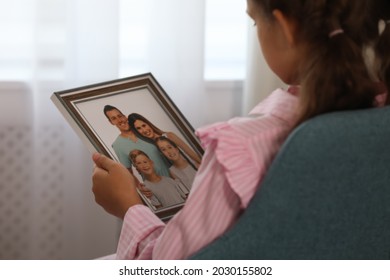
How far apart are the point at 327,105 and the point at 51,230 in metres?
1.15

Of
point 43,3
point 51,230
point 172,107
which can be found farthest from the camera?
point 51,230

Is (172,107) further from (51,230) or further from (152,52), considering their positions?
(51,230)

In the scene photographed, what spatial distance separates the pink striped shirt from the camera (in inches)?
31.9

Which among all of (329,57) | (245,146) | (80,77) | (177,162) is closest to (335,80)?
(329,57)

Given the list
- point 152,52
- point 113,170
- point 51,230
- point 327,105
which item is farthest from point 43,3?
point 327,105

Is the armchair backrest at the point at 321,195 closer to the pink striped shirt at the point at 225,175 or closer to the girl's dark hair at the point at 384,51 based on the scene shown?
the pink striped shirt at the point at 225,175

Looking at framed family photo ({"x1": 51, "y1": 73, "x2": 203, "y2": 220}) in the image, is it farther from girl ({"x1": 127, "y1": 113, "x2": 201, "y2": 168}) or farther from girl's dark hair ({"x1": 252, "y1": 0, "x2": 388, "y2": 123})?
girl's dark hair ({"x1": 252, "y1": 0, "x2": 388, "y2": 123})

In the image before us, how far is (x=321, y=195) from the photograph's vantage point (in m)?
0.80

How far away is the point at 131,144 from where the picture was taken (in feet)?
3.60

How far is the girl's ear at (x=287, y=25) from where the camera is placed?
0.86 m

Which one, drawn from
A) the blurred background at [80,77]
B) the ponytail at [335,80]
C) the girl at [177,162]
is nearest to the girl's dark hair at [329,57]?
the ponytail at [335,80]

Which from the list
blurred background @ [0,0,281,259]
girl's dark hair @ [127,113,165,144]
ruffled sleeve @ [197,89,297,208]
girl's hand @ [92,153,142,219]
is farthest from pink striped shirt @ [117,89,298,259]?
blurred background @ [0,0,281,259]

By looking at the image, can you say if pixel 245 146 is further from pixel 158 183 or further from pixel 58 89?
pixel 58 89

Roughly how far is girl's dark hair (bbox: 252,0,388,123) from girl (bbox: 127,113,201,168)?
315mm
